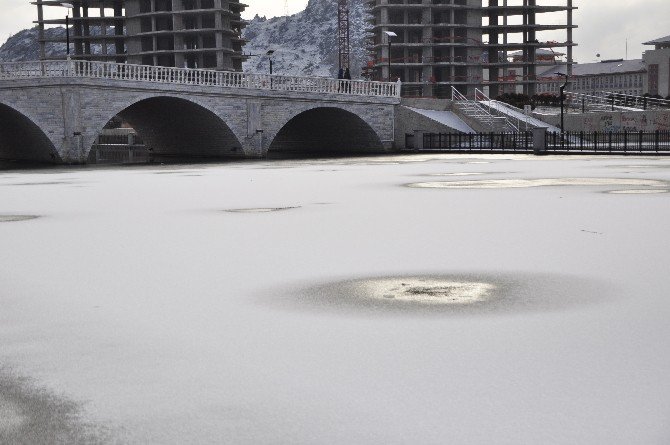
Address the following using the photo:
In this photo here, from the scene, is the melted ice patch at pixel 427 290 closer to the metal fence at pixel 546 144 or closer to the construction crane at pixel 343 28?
the metal fence at pixel 546 144

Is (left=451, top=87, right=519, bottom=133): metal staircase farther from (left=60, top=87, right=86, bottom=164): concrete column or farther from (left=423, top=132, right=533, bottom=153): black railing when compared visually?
(left=60, top=87, right=86, bottom=164): concrete column

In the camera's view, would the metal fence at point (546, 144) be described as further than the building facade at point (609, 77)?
No

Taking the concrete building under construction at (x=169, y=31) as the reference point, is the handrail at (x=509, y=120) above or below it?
below

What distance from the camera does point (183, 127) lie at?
2218 inches

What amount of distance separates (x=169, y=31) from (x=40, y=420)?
336ft

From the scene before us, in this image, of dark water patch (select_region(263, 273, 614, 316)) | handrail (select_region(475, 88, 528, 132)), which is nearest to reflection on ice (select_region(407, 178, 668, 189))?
dark water patch (select_region(263, 273, 614, 316))

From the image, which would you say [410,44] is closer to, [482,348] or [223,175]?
[223,175]

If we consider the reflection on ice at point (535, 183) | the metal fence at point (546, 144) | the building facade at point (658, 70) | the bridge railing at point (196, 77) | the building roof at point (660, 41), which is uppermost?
the building roof at point (660, 41)

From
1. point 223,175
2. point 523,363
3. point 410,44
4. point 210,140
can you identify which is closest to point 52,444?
point 523,363

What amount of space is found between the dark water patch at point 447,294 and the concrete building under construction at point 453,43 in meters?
92.3

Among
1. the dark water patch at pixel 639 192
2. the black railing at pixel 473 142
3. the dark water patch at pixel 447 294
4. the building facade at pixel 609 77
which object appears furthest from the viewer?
the building facade at pixel 609 77

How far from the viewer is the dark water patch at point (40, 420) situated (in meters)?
4.85

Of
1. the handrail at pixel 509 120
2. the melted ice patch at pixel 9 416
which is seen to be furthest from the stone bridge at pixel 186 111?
the melted ice patch at pixel 9 416

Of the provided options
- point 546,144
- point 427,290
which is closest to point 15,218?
point 427,290
